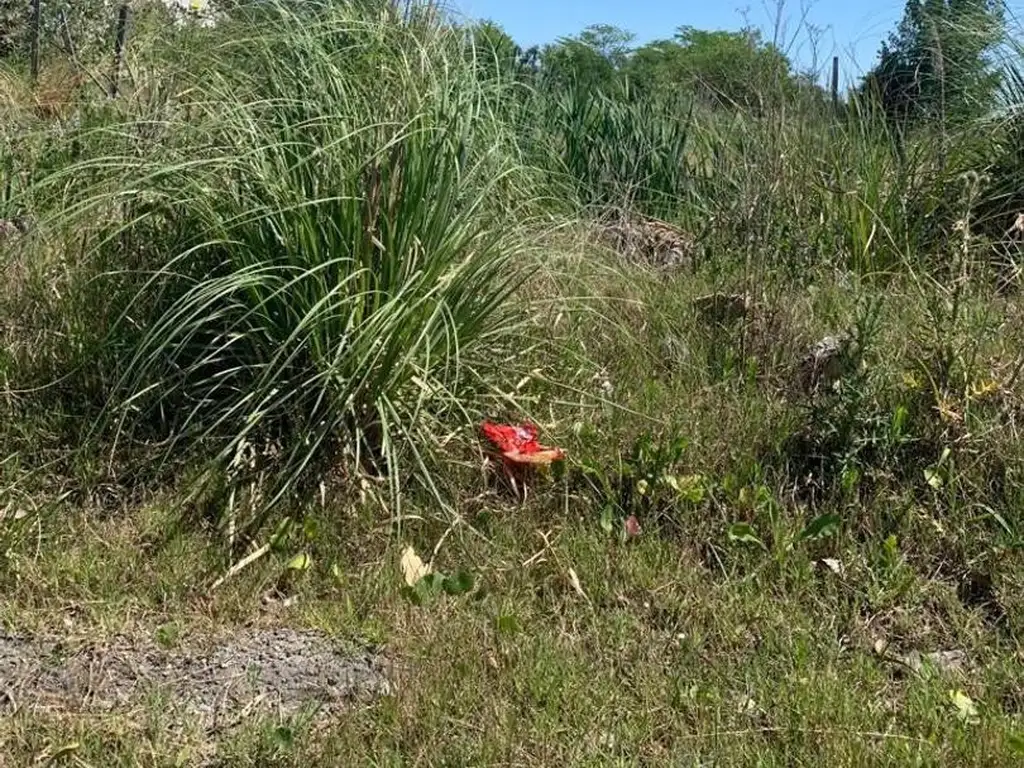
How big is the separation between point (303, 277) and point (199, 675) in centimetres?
105

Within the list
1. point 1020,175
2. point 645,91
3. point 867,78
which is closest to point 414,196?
point 1020,175

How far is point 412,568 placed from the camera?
2.74 meters

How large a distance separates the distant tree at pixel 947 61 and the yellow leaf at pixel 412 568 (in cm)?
332

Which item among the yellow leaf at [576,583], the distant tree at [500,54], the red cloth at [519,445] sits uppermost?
the distant tree at [500,54]

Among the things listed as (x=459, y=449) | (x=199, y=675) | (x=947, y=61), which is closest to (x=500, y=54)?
(x=947, y=61)

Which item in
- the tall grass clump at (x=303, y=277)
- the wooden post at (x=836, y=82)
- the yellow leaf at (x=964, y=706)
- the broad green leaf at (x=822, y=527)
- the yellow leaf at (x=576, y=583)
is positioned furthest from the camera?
the wooden post at (x=836, y=82)

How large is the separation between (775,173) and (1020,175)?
3.66 feet

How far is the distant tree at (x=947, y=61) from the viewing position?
5066 mm

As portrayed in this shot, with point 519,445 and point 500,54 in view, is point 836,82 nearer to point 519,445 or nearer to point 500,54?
point 500,54

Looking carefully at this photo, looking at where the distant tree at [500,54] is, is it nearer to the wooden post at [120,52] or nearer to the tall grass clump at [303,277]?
the tall grass clump at [303,277]

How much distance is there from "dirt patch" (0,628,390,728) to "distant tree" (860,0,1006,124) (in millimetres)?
3739

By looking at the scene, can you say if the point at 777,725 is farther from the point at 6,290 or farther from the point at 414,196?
the point at 6,290

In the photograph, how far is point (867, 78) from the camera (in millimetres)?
5500

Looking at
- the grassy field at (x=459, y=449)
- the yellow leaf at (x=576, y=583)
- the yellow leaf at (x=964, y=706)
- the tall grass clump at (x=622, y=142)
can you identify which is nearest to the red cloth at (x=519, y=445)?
the grassy field at (x=459, y=449)
